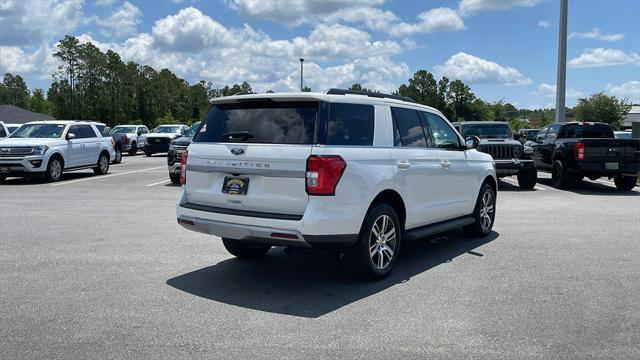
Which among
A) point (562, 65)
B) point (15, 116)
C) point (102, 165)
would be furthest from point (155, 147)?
point (15, 116)

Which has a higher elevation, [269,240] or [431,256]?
[269,240]

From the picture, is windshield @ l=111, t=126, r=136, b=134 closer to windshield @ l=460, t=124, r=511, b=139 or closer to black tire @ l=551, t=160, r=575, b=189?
windshield @ l=460, t=124, r=511, b=139

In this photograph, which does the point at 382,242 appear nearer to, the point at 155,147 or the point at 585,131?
the point at 585,131

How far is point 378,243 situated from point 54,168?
13831 mm

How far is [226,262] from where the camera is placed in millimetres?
6891

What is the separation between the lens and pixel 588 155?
14.8m

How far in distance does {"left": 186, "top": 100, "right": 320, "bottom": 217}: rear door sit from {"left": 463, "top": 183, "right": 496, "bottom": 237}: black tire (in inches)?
147

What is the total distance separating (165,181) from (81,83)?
6610cm

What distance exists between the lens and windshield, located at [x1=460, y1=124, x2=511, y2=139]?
16.5 meters

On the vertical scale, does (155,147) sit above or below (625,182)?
above

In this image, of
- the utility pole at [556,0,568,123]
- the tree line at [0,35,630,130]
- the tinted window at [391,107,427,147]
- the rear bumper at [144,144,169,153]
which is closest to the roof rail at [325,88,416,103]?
the tinted window at [391,107,427,147]

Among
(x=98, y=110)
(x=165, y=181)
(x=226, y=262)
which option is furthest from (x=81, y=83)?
(x=226, y=262)

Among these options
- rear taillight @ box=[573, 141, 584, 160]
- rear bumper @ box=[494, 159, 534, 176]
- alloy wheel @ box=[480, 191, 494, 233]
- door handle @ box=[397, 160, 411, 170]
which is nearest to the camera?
door handle @ box=[397, 160, 411, 170]

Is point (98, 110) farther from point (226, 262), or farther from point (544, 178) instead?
point (226, 262)
